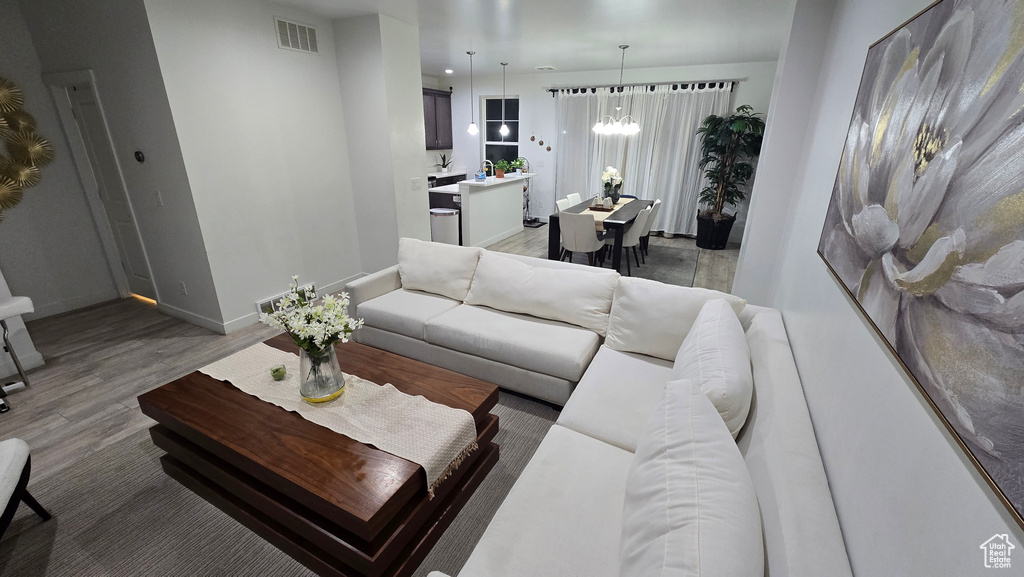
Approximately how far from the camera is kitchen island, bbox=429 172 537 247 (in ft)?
17.5

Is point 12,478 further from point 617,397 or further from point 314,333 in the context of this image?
point 617,397

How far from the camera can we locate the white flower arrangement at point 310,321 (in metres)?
1.61

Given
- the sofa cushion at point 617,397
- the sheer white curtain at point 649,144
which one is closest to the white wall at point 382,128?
the sofa cushion at point 617,397

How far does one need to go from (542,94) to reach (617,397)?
6454 mm

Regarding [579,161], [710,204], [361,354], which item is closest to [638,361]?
[361,354]

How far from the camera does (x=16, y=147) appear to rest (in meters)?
3.19

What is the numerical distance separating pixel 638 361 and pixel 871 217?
47.4 inches

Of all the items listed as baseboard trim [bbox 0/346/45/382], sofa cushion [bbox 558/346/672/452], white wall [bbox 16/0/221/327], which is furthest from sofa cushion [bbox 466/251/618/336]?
baseboard trim [bbox 0/346/45/382]

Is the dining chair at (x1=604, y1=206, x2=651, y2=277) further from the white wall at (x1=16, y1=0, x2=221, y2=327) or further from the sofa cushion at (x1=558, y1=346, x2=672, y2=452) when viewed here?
the white wall at (x1=16, y1=0, x2=221, y2=327)

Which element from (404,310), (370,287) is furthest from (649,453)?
(370,287)

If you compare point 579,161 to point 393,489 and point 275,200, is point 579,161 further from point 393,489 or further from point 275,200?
point 393,489

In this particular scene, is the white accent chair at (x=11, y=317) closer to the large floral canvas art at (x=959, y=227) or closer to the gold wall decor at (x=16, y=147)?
the gold wall decor at (x=16, y=147)

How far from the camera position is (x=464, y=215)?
5.33 metres

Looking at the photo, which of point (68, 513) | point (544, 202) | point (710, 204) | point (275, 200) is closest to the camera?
point (68, 513)
